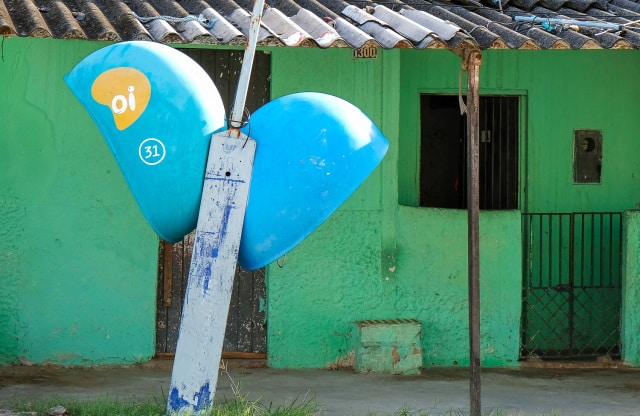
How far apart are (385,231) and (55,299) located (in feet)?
8.83

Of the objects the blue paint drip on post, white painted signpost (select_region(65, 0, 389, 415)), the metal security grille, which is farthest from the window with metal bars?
the blue paint drip on post

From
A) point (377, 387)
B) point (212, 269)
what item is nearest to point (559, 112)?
point (377, 387)

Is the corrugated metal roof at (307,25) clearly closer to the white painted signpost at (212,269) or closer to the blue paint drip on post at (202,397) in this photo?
the white painted signpost at (212,269)

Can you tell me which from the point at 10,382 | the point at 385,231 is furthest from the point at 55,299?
the point at 385,231

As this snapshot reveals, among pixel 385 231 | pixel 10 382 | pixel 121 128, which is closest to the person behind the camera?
pixel 121 128

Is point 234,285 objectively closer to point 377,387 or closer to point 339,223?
point 339,223

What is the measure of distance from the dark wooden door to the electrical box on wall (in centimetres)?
284

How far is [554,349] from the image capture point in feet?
31.4

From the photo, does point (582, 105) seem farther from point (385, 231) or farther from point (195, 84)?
point (195, 84)

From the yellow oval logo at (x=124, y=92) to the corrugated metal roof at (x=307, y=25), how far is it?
74 cm

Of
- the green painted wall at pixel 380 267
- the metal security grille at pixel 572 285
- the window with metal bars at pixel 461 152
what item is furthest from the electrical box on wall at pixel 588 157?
the green painted wall at pixel 380 267

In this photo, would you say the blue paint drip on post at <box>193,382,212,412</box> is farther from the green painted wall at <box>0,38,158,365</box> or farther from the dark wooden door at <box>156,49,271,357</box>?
the dark wooden door at <box>156,49,271,357</box>

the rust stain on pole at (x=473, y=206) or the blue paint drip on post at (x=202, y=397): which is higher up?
A: the rust stain on pole at (x=473, y=206)

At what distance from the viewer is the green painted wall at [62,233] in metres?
8.48
